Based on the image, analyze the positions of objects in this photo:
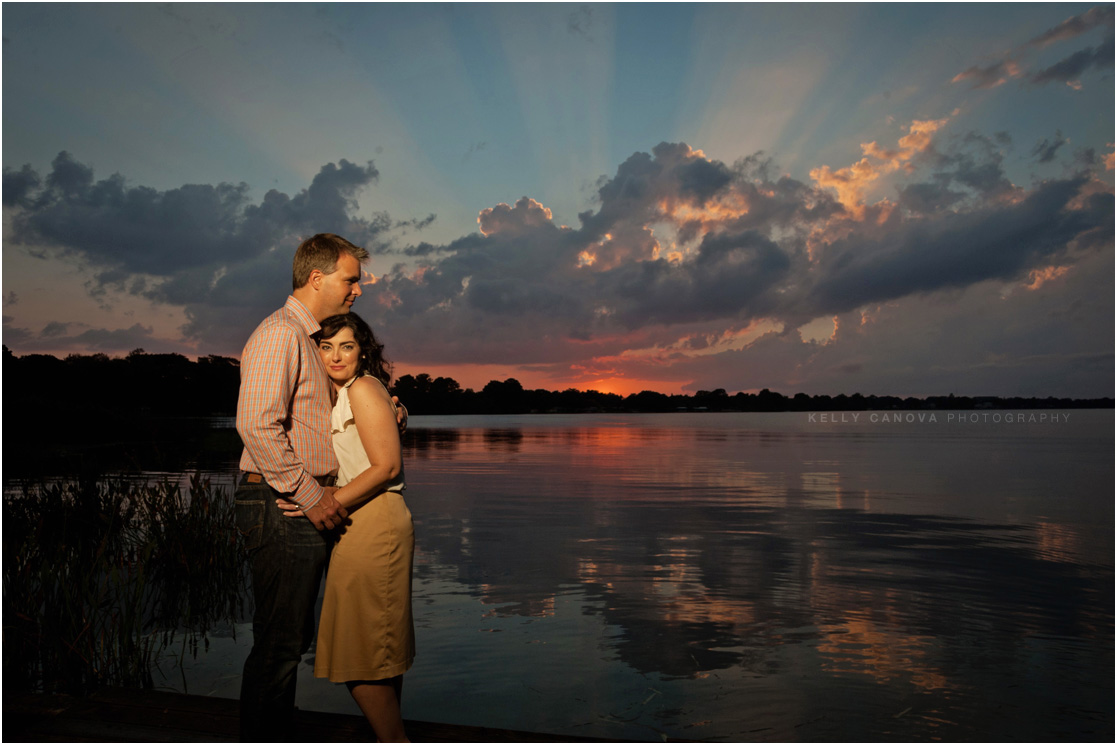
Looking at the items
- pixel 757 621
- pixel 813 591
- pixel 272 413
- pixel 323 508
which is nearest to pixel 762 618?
pixel 757 621

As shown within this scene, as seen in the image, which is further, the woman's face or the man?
the woman's face

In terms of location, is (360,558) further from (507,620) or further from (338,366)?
(507,620)

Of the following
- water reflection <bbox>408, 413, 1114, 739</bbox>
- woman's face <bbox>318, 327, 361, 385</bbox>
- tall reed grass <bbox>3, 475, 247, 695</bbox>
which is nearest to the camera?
woman's face <bbox>318, 327, 361, 385</bbox>

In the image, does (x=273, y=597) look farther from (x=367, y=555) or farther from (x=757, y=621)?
Answer: (x=757, y=621)

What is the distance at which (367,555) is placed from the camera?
3.39m

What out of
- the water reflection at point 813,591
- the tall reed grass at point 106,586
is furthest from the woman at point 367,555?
the water reflection at point 813,591

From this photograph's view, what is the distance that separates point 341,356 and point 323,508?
73 cm

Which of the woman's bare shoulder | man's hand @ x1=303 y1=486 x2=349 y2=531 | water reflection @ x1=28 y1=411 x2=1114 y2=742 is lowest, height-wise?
water reflection @ x1=28 y1=411 x2=1114 y2=742

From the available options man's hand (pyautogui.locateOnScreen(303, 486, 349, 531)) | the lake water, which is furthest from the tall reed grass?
man's hand (pyautogui.locateOnScreen(303, 486, 349, 531))

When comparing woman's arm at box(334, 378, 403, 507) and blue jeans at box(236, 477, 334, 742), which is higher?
woman's arm at box(334, 378, 403, 507)

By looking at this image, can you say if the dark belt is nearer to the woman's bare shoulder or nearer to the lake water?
the woman's bare shoulder

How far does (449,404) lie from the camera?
503ft

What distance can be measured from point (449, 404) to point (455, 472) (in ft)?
420

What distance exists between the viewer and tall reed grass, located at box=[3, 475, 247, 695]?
5551 millimetres
